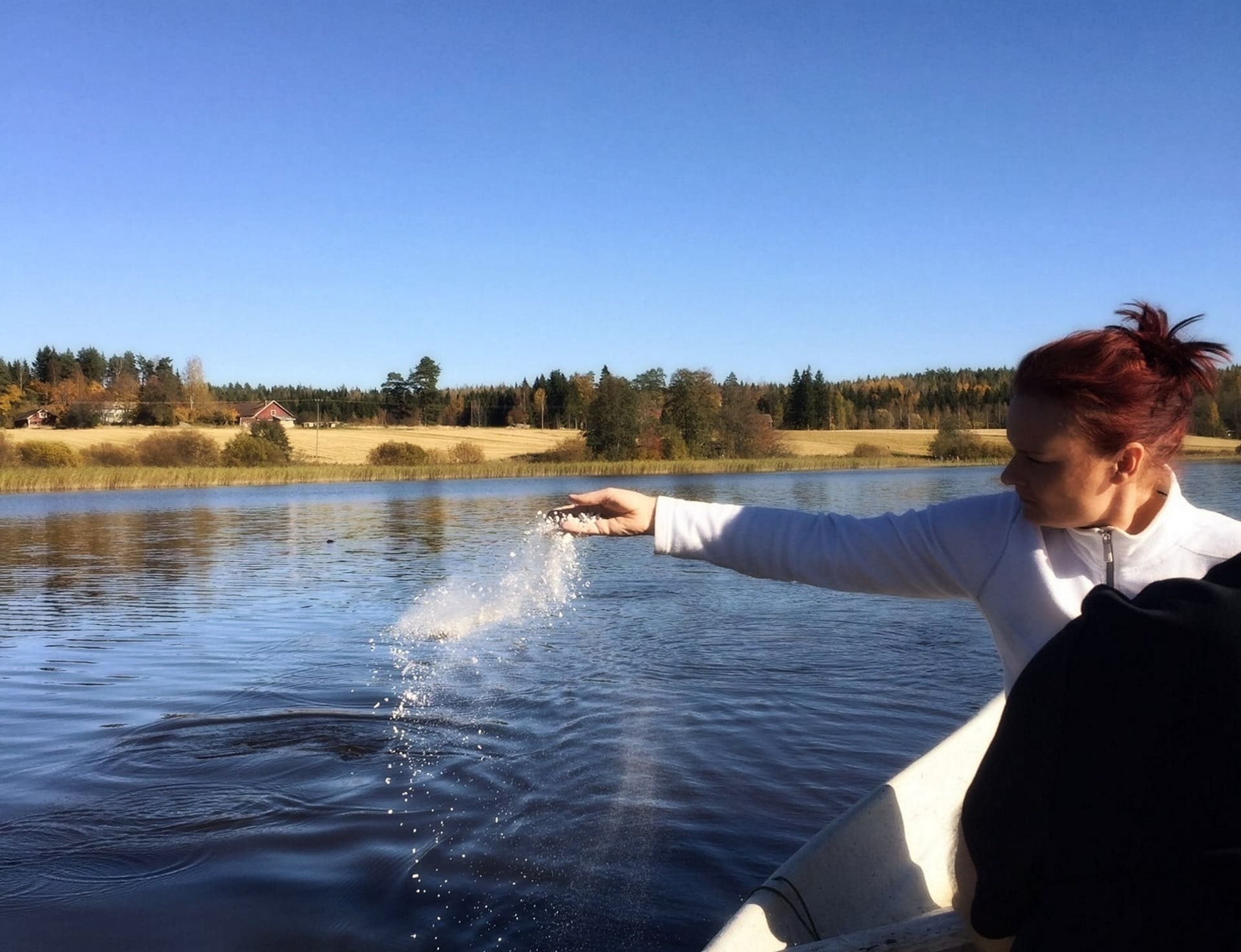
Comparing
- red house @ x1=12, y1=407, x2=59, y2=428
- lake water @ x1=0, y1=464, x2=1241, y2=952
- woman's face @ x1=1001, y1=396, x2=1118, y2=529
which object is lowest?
lake water @ x1=0, y1=464, x2=1241, y2=952

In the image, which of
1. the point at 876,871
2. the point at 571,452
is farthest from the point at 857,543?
the point at 571,452

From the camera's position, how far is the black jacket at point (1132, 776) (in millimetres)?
1565

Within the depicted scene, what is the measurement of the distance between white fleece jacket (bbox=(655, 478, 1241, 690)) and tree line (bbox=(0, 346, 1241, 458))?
2373 inches

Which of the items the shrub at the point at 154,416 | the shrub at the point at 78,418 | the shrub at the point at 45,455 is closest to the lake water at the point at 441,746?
the shrub at the point at 45,455

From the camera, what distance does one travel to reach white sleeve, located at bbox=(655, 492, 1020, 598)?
2.55 meters

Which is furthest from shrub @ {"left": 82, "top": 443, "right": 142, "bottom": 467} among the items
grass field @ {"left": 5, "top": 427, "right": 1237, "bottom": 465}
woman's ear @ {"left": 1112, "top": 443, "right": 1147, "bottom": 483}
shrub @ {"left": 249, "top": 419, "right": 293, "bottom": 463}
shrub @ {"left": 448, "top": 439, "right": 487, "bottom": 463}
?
woman's ear @ {"left": 1112, "top": 443, "right": 1147, "bottom": 483}

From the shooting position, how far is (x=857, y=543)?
2705mm

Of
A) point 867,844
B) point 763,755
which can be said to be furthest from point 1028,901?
point 763,755

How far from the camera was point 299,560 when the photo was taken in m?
20.7

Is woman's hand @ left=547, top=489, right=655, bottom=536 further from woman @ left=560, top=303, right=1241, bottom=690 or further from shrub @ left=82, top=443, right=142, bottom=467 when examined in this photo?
shrub @ left=82, top=443, right=142, bottom=467

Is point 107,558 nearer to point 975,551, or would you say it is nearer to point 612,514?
point 612,514

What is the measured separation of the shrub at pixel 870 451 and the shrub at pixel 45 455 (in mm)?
53642

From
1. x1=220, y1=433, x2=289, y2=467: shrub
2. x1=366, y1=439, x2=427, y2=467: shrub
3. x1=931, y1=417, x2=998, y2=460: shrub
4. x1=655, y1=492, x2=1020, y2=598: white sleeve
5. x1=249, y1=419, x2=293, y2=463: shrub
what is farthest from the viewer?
x1=931, y1=417, x2=998, y2=460: shrub

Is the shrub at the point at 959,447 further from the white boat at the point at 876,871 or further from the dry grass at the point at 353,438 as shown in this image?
the white boat at the point at 876,871
